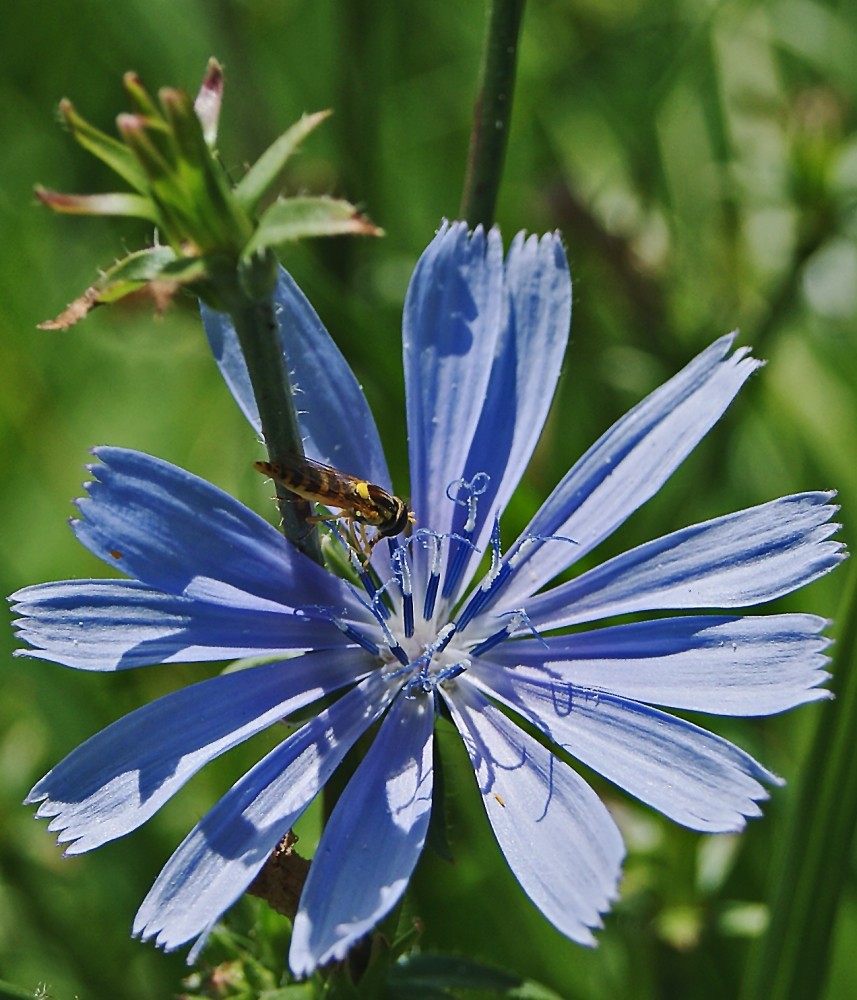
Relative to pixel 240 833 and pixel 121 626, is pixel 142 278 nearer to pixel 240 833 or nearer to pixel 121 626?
pixel 121 626

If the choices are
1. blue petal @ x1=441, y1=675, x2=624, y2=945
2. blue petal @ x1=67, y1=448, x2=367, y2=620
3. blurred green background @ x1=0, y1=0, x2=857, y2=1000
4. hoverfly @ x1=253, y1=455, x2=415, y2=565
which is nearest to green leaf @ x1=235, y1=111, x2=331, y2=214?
hoverfly @ x1=253, y1=455, x2=415, y2=565

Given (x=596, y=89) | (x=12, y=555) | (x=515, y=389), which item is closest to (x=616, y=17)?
(x=596, y=89)

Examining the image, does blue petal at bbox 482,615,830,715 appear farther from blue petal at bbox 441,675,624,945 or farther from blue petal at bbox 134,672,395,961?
blue petal at bbox 134,672,395,961

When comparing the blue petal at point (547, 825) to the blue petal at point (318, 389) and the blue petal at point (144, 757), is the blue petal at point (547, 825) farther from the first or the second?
the blue petal at point (318, 389)

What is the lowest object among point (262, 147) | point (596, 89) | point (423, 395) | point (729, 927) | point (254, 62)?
point (729, 927)

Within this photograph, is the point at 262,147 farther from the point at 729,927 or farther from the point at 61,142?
the point at 729,927

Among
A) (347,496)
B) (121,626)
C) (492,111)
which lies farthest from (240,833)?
(492,111)

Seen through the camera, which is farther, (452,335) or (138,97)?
(452,335)
